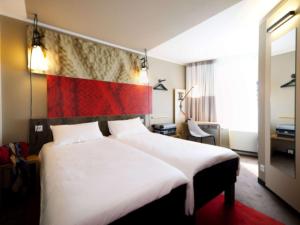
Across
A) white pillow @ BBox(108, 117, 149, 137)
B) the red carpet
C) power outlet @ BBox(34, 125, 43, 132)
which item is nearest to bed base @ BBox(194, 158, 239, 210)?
the red carpet

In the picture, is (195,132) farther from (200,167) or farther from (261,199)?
(200,167)

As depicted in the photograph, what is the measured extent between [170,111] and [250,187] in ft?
7.99

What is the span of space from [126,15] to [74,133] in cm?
183

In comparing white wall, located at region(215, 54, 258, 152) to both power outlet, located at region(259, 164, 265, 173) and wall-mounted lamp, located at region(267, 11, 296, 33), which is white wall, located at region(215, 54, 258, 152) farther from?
wall-mounted lamp, located at region(267, 11, 296, 33)

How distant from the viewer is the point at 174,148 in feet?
6.43

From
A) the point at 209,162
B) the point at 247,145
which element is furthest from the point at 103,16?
the point at 247,145

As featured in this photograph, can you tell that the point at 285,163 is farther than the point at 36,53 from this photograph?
No

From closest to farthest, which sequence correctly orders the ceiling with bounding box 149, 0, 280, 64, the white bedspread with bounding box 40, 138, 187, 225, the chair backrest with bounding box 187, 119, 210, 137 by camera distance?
the white bedspread with bounding box 40, 138, 187, 225
the ceiling with bounding box 149, 0, 280, 64
the chair backrest with bounding box 187, 119, 210, 137

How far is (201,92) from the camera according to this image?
14.1 feet

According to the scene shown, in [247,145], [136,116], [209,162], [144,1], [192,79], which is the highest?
[144,1]

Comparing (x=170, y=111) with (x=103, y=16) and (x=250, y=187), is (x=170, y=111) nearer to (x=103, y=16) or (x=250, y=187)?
(x=250, y=187)

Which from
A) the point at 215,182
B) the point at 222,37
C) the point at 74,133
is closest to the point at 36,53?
the point at 74,133

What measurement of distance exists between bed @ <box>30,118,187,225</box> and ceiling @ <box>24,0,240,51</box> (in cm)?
178

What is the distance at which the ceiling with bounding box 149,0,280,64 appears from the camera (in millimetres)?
2027
